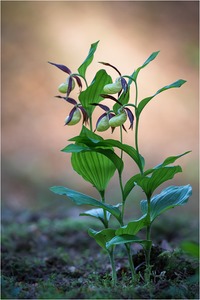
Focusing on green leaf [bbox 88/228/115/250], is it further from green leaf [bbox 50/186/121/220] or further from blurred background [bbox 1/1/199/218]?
blurred background [bbox 1/1/199/218]

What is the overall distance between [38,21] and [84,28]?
0.81 m

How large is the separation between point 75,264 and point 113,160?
0.95 m

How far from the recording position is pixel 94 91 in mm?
1551

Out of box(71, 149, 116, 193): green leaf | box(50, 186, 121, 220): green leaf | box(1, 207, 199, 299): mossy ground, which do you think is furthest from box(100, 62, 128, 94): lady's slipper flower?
box(1, 207, 199, 299): mossy ground

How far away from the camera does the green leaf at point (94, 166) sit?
160 cm

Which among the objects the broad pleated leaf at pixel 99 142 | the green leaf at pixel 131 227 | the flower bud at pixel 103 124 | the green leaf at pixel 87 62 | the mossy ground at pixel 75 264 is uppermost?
the green leaf at pixel 87 62

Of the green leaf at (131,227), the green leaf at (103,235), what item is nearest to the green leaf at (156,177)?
the green leaf at (131,227)

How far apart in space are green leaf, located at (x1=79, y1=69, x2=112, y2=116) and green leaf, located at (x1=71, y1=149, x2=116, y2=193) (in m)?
0.17

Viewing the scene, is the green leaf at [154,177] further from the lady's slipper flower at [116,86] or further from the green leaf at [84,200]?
the lady's slipper flower at [116,86]

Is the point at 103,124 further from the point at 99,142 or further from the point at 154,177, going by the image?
the point at 154,177

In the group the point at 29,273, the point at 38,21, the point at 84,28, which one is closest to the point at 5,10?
the point at 38,21

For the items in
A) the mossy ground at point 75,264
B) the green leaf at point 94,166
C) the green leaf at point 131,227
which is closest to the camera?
the mossy ground at point 75,264


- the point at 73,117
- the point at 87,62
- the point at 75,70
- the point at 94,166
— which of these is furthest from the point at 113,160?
the point at 75,70

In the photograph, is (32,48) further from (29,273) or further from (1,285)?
(1,285)
